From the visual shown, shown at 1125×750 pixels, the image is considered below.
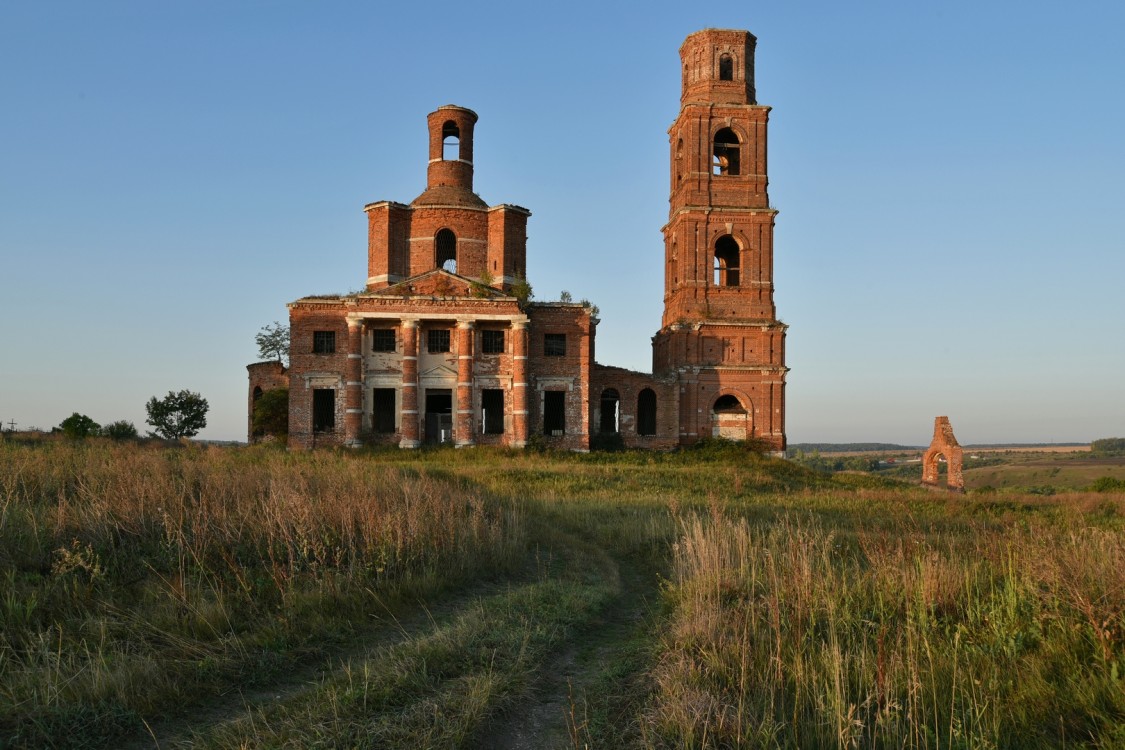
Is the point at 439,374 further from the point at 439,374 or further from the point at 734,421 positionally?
the point at 734,421

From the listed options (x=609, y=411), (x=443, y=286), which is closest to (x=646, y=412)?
(x=609, y=411)

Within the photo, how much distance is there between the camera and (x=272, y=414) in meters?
33.5

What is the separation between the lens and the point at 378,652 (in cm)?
586

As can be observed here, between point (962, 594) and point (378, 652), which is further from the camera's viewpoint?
point (962, 594)

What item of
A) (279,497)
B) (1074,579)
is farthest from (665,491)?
(1074,579)

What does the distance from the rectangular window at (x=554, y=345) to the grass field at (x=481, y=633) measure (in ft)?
73.3

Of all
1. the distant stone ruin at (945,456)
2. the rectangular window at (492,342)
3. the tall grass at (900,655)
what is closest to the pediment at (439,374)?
the rectangular window at (492,342)

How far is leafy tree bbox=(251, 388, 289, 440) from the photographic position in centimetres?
3341

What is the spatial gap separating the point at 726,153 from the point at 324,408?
2283 centimetres

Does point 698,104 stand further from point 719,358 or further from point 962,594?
point 962,594

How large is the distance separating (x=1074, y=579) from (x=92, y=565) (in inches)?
337

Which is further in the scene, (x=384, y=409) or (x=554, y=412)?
(x=384, y=409)

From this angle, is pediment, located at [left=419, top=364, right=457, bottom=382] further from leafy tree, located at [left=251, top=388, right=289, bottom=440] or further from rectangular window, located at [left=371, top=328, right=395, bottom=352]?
leafy tree, located at [left=251, top=388, right=289, bottom=440]

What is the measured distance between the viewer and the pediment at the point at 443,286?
101 feet
